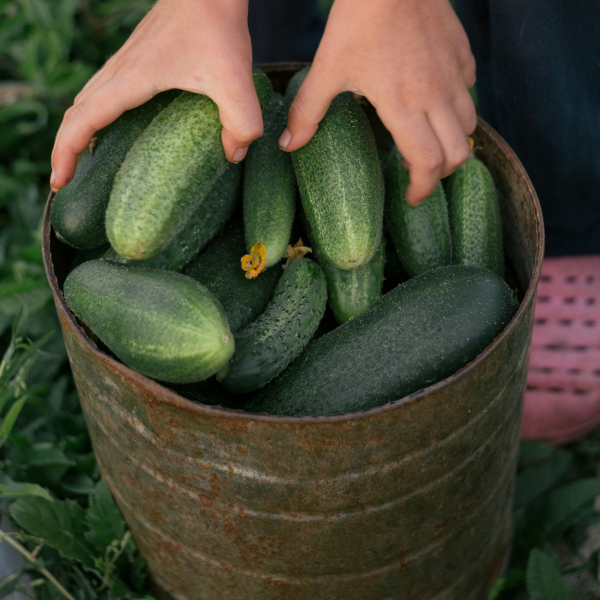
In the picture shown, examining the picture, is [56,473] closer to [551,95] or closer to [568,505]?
[568,505]

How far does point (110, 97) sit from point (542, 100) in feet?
3.79

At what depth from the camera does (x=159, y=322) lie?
103 cm

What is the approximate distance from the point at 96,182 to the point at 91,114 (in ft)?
0.60

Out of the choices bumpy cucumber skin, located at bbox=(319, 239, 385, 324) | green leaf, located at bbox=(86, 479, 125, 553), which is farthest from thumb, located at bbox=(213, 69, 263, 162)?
green leaf, located at bbox=(86, 479, 125, 553)

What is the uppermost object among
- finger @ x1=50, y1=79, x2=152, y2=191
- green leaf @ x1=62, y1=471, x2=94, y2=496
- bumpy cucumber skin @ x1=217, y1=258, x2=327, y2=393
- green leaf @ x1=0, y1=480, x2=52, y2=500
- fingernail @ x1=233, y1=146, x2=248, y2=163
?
finger @ x1=50, y1=79, x2=152, y2=191

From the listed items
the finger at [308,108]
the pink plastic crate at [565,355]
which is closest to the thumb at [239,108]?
the finger at [308,108]

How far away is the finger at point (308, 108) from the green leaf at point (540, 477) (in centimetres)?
127

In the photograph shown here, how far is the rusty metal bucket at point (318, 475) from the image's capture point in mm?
976

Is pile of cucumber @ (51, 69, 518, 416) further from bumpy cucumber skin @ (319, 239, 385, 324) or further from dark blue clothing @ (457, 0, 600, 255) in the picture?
dark blue clothing @ (457, 0, 600, 255)

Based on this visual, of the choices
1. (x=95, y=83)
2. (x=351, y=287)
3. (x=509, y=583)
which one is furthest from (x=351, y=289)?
(x=509, y=583)

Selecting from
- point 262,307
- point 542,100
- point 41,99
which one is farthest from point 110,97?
point 41,99

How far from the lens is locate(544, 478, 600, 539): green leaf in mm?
1760

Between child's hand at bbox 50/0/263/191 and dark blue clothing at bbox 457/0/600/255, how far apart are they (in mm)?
788

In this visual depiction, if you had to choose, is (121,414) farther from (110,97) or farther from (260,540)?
(110,97)
